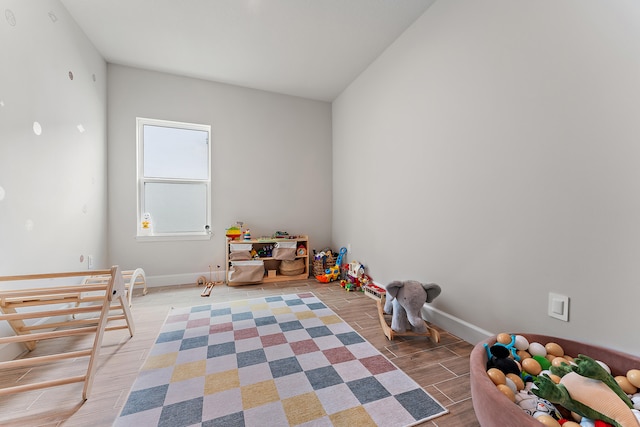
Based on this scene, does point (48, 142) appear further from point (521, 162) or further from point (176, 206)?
point (521, 162)

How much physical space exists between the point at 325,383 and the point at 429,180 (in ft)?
5.44

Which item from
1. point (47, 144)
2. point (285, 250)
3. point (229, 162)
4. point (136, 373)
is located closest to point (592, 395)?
point (136, 373)

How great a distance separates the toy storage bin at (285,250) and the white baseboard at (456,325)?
180cm

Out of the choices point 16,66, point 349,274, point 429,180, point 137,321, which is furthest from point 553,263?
point 16,66

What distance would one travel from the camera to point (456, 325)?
1.83 m

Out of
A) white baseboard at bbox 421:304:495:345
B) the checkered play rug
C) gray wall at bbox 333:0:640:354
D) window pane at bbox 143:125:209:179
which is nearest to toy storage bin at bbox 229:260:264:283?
the checkered play rug

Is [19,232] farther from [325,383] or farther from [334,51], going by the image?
[334,51]

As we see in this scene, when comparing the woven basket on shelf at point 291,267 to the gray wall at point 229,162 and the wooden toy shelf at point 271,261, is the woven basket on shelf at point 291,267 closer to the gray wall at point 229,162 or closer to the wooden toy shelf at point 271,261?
the wooden toy shelf at point 271,261

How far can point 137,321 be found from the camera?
83.2 inches

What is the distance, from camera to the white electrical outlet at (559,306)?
1.25 meters

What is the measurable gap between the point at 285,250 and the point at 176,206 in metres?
1.52

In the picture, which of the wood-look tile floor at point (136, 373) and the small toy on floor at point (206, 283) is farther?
the small toy on floor at point (206, 283)

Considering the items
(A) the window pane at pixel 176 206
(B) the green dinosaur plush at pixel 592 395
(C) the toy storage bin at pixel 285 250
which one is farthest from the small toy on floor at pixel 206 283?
(B) the green dinosaur plush at pixel 592 395

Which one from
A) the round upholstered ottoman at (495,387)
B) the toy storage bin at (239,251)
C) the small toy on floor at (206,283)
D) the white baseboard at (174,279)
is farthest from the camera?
the toy storage bin at (239,251)
